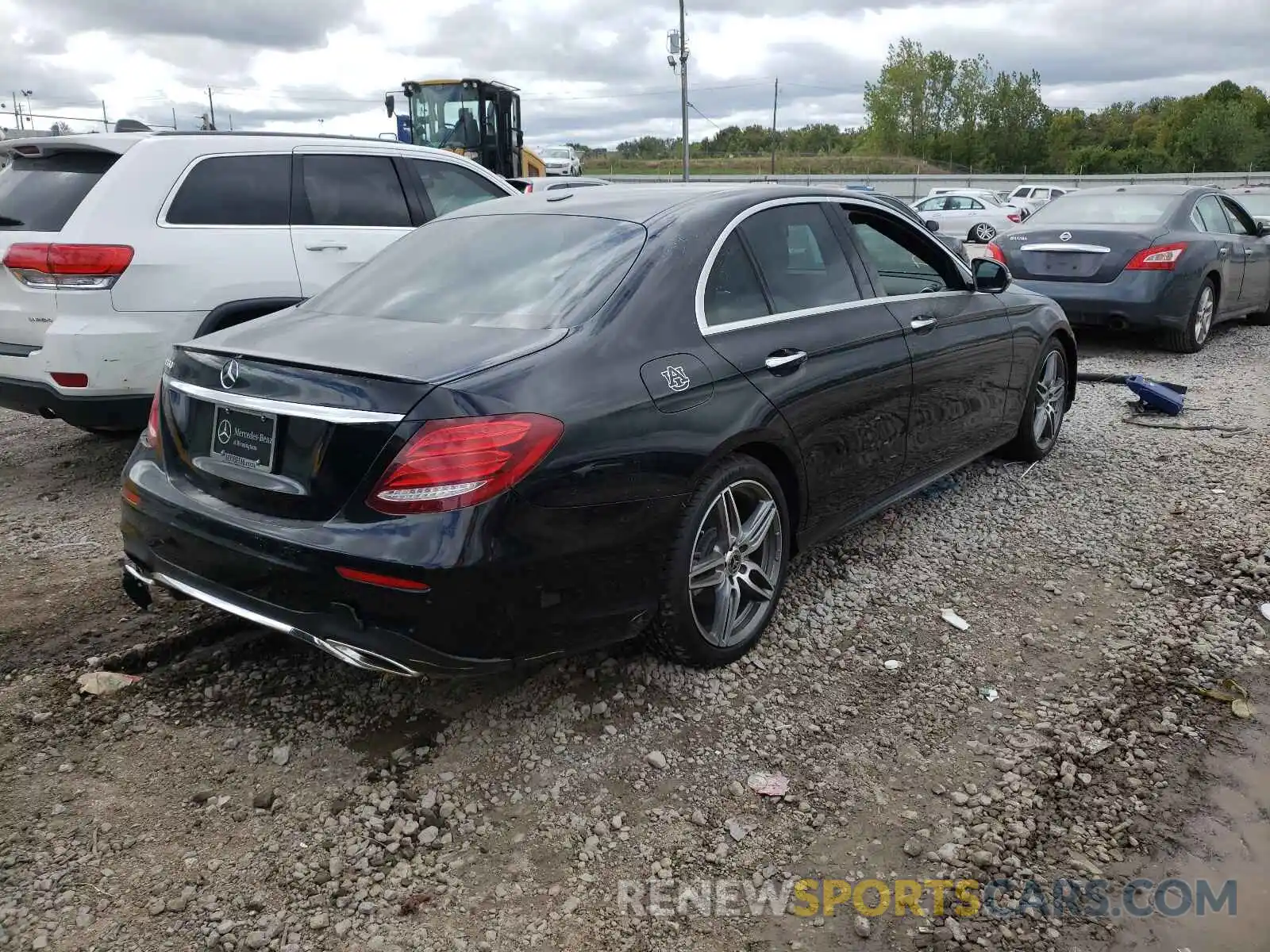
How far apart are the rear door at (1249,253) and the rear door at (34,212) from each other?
10.0m

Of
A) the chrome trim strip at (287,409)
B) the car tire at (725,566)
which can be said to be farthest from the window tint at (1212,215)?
the chrome trim strip at (287,409)

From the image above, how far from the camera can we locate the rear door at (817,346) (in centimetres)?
356

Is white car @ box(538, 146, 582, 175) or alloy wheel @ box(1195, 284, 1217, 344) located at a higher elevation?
white car @ box(538, 146, 582, 175)

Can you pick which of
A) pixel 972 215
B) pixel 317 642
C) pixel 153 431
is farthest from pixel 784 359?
pixel 972 215

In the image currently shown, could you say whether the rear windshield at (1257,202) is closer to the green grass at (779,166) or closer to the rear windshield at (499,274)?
the rear windshield at (499,274)

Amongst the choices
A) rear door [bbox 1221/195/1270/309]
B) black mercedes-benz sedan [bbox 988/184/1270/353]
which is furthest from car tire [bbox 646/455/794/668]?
rear door [bbox 1221/195/1270/309]

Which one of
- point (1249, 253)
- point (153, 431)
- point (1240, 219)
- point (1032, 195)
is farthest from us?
point (1032, 195)

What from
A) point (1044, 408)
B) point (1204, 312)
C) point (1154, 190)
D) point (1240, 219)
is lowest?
point (1044, 408)

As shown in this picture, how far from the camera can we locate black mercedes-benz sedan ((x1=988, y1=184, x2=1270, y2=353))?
8.94 m

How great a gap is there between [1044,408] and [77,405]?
5166 mm

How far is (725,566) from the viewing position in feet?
11.5

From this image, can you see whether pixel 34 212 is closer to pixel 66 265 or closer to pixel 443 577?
pixel 66 265

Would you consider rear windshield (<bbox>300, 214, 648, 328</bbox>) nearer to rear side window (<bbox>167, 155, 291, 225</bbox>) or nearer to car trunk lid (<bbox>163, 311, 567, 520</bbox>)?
car trunk lid (<bbox>163, 311, 567, 520</bbox>)

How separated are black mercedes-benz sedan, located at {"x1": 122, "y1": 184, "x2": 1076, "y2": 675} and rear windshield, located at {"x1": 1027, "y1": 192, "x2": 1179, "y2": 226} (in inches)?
250
